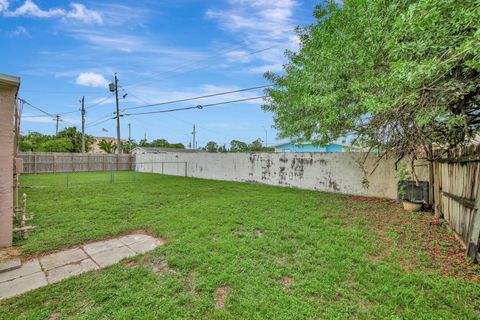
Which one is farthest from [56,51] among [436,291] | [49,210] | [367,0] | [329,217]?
[436,291]

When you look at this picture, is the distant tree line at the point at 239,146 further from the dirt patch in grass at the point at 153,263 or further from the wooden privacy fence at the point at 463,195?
the dirt patch in grass at the point at 153,263

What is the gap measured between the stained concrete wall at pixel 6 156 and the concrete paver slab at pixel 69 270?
1.46 metres

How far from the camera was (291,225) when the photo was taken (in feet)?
13.4

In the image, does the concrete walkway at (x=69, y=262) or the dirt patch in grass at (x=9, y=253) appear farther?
the dirt patch in grass at (x=9, y=253)

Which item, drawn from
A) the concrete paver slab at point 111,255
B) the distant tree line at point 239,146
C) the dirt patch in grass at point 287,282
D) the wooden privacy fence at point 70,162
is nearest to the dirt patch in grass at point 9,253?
the concrete paver slab at point 111,255

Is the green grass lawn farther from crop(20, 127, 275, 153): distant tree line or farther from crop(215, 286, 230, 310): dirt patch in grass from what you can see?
crop(20, 127, 275, 153): distant tree line

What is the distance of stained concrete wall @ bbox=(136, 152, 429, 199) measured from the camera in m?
6.96

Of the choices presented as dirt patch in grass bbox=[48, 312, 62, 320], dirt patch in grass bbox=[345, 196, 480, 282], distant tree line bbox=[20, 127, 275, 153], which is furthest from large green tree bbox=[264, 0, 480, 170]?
distant tree line bbox=[20, 127, 275, 153]

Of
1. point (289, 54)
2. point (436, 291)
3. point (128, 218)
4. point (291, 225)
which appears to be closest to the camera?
point (436, 291)

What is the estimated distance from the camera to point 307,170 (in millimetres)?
8766

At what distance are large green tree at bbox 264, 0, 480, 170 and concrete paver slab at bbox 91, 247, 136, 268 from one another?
13.2ft

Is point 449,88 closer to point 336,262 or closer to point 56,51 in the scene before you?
point 336,262

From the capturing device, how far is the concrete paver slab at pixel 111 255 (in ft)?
9.32

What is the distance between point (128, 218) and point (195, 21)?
25.4 ft
